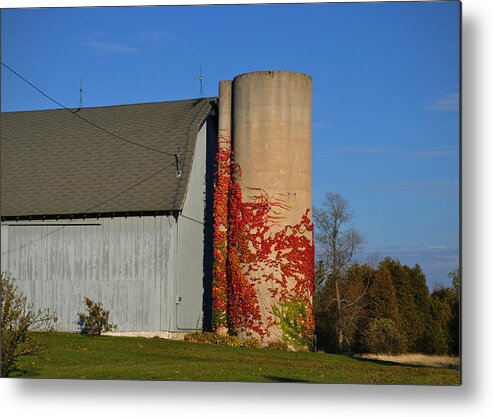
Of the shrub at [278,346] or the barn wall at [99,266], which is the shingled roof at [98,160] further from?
the shrub at [278,346]

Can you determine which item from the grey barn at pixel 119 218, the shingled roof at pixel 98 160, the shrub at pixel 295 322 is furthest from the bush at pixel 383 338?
the shingled roof at pixel 98 160

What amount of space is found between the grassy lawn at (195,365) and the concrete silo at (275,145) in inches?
133

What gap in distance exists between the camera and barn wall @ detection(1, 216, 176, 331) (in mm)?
24578

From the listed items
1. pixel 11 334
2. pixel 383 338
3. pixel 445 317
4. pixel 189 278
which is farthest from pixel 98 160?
pixel 383 338

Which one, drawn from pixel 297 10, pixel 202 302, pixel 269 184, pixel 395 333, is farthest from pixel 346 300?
pixel 297 10

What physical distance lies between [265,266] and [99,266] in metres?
4.88

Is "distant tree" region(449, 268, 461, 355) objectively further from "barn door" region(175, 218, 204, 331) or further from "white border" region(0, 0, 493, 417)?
"barn door" region(175, 218, 204, 331)

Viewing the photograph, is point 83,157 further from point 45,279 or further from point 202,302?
point 202,302

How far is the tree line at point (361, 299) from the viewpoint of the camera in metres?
31.7

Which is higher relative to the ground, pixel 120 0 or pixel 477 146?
pixel 120 0

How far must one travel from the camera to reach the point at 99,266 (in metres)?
25.1

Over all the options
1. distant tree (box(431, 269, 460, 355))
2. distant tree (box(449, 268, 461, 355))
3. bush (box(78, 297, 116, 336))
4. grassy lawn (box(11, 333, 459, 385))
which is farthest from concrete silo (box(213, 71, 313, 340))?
distant tree (box(431, 269, 460, 355))

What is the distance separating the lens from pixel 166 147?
25969 mm

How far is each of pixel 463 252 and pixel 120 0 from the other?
7.44 m
